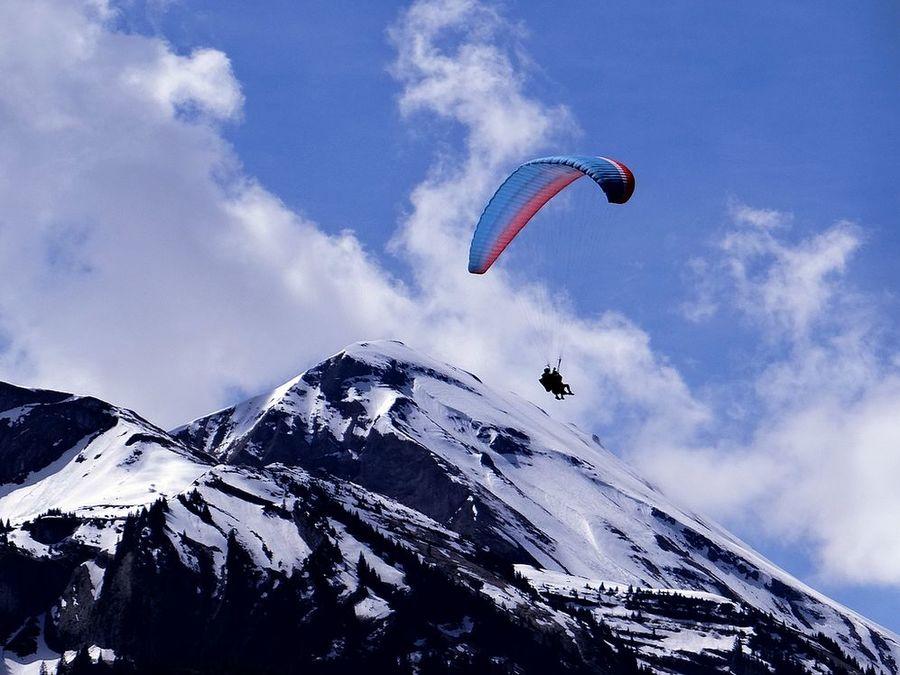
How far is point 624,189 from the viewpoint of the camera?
10050 centimetres

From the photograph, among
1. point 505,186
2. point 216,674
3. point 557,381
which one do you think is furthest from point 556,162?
point 216,674

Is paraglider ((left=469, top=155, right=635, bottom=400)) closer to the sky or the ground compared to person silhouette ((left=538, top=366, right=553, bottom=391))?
closer to the sky

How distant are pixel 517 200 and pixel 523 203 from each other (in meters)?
0.50

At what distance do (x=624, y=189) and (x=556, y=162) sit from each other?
25.8 ft

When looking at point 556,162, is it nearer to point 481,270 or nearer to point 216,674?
point 481,270

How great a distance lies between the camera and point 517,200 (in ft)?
363

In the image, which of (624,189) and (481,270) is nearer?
(624,189)

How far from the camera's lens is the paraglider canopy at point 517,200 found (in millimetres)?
108125

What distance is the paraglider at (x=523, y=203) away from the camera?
4200 inches

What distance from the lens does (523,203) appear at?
363ft

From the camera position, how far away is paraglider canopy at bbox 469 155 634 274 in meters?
108

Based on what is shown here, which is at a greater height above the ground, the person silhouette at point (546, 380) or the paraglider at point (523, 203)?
the paraglider at point (523, 203)

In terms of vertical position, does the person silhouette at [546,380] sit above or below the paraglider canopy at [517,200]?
below

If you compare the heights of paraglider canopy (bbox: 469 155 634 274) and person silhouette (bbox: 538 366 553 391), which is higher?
paraglider canopy (bbox: 469 155 634 274)
